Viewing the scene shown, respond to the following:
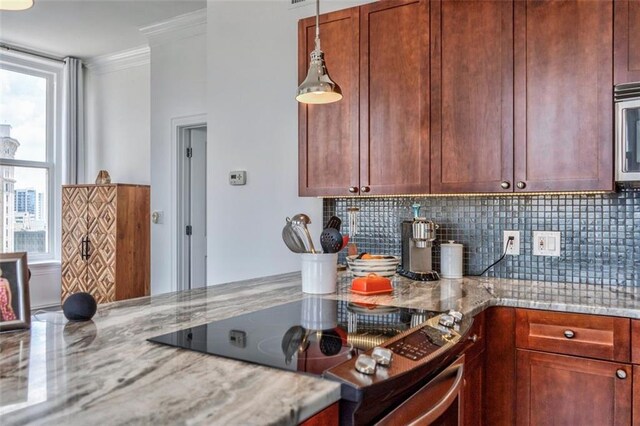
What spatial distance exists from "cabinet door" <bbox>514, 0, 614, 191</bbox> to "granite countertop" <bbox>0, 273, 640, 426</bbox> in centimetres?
60

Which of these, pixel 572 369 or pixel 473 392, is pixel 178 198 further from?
pixel 572 369

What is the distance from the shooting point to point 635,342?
1596mm

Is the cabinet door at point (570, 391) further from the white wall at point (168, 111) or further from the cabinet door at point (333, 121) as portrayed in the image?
the white wall at point (168, 111)

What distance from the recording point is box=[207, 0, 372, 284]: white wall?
9.73ft

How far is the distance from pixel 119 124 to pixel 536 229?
4824mm

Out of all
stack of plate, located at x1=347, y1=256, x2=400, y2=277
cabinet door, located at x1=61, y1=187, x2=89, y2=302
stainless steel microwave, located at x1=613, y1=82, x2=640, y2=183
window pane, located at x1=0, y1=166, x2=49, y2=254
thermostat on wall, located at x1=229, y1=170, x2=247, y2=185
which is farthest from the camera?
window pane, located at x1=0, y1=166, x2=49, y2=254

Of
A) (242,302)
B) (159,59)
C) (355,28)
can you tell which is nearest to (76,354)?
(242,302)

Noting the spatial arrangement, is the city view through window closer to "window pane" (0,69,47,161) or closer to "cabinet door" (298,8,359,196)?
"window pane" (0,69,47,161)

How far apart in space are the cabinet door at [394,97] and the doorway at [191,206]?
7.75 ft

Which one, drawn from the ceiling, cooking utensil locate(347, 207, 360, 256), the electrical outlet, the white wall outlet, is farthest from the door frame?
the white wall outlet

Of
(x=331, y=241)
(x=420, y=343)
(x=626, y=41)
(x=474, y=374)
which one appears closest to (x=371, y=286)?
(x=331, y=241)

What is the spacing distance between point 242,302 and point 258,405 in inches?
38.0

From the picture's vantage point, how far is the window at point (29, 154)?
5328mm

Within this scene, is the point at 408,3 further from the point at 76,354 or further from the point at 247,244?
the point at 76,354
